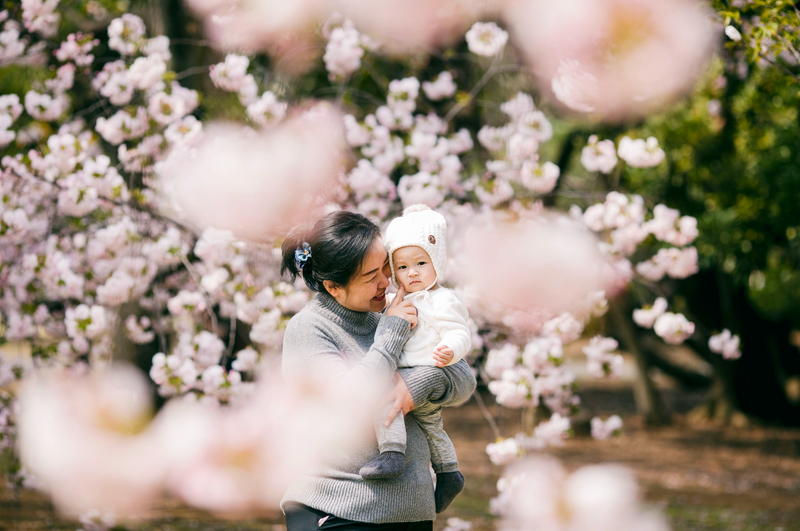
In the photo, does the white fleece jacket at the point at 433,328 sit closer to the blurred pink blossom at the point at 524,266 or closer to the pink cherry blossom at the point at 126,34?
the blurred pink blossom at the point at 524,266

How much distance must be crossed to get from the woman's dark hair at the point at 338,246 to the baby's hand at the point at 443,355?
269 millimetres

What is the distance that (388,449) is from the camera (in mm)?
1836

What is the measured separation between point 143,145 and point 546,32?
8.12 feet

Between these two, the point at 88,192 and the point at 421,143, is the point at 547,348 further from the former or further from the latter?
the point at 88,192

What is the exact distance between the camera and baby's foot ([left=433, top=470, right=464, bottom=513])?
2.06m

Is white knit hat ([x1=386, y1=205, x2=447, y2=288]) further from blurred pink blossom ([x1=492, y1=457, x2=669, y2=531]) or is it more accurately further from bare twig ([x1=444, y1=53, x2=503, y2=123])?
bare twig ([x1=444, y1=53, x2=503, y2=123])

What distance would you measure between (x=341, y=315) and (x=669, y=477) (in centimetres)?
700

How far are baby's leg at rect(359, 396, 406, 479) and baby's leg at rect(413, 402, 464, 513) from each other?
0.15 m

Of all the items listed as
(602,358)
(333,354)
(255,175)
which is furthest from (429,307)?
(602,358)

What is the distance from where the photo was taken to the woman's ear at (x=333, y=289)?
1.97 m

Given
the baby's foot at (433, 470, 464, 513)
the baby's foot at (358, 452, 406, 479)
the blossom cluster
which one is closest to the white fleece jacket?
the baby's foot at (358, 452, 406, 479)

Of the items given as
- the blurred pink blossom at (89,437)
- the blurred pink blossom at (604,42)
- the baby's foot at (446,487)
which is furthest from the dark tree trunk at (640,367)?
the baby's foot at (446,487)

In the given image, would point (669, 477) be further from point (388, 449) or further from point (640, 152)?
point (388, 449)

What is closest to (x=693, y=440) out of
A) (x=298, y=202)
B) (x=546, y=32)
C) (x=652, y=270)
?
(x=652, y=270)
